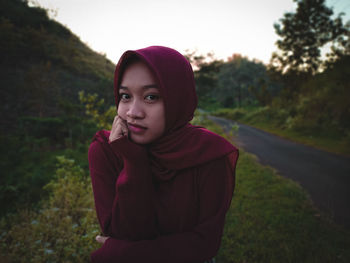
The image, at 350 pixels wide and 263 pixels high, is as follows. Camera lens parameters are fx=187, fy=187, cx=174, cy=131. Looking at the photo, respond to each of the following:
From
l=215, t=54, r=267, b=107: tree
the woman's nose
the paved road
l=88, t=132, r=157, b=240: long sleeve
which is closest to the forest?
the paved road

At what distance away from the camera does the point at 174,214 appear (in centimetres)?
98

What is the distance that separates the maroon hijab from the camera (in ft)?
3.00

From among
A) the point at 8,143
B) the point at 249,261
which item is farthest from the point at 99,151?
the point at 8,143

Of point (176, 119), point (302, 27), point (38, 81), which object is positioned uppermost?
point (302, 27)

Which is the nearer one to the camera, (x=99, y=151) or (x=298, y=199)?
(x=99, y=151)

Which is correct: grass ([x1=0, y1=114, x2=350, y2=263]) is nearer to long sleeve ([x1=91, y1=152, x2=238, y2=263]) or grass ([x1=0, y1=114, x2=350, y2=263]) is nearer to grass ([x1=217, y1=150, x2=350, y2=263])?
grass ([x1=217, y1=150, x2=350, y2=263])

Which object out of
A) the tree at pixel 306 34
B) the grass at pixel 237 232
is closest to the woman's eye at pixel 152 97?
the grass at pixel 237 232

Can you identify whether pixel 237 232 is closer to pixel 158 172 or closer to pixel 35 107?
pixel 158 172

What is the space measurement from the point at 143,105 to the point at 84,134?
8406 millimetres

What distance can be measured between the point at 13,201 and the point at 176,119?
13.4ft

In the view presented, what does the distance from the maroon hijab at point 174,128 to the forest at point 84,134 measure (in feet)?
7.06

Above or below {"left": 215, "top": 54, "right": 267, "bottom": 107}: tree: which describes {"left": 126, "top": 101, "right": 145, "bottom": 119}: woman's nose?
below

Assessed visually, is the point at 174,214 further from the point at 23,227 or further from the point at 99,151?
the point at 23,227

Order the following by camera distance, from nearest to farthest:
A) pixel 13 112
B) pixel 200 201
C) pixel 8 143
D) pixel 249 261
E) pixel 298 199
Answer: pixel 200 201 → pixel 249 261 → pixel 298 199 → pixel 8 143 → pixel 13 112
